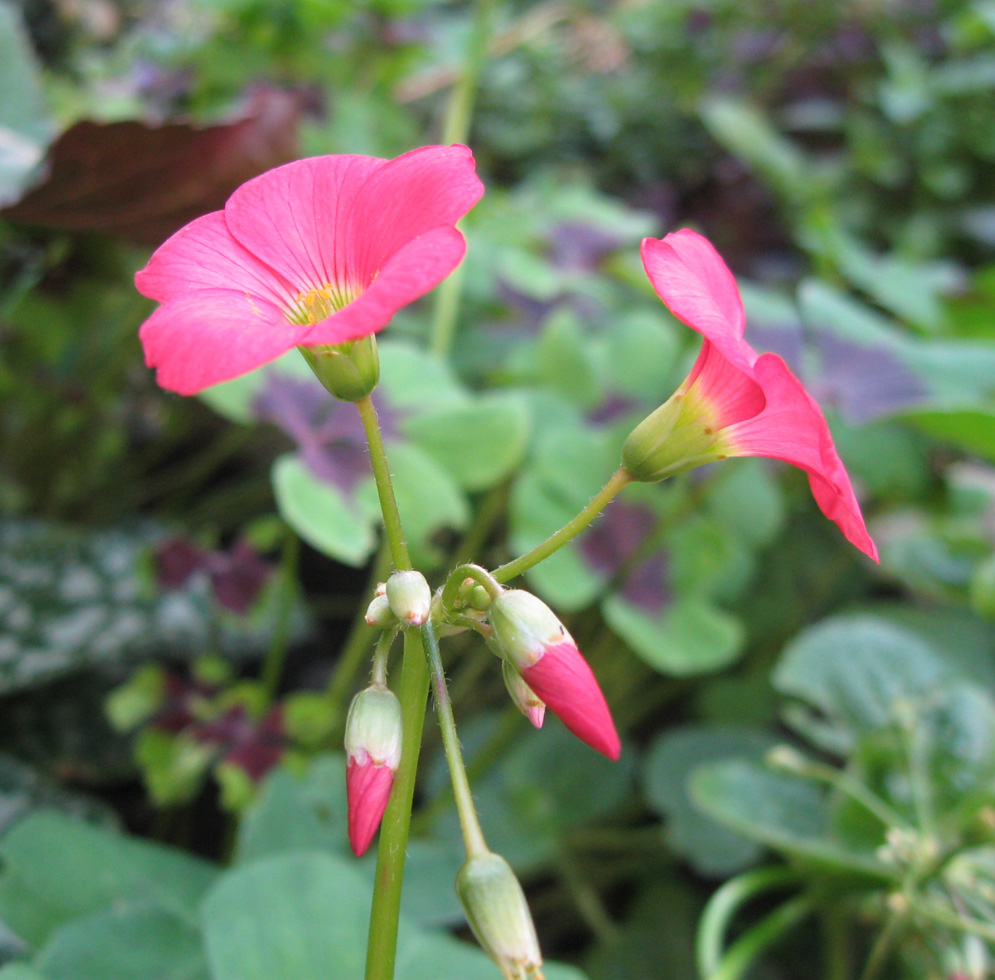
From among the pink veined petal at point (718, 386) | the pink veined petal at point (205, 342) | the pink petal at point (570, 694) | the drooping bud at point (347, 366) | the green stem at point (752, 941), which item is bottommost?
the green stem at point (752, 941)

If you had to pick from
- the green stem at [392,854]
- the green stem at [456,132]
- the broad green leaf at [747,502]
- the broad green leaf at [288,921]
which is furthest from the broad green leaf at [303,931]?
the green stem at [456,132]

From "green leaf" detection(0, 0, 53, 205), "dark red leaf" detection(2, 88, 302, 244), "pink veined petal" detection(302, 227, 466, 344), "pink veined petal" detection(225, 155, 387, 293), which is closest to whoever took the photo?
"pink veined petal" detection(302, 227, 466, 344)

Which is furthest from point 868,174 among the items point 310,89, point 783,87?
point 310,89

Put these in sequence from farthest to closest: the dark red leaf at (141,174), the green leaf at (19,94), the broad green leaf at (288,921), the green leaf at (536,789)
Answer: the green leaf at (19,94) < the green leaf at (536,789) < the dark red leaf at (141,174) < the broad green leaf at (288,921)

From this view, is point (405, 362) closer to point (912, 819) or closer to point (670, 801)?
point (670, 801)

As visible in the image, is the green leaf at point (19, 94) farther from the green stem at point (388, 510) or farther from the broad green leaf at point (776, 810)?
the broad green leaf at point (776, 810)

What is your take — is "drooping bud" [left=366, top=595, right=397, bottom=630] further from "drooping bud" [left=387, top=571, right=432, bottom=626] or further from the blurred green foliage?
the blurred green foliage

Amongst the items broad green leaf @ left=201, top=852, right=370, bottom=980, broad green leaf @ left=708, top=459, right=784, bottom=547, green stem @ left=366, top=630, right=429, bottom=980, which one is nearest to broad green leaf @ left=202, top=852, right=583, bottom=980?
broad green leaf @ left=201, top=852, right=370, bottom=980
